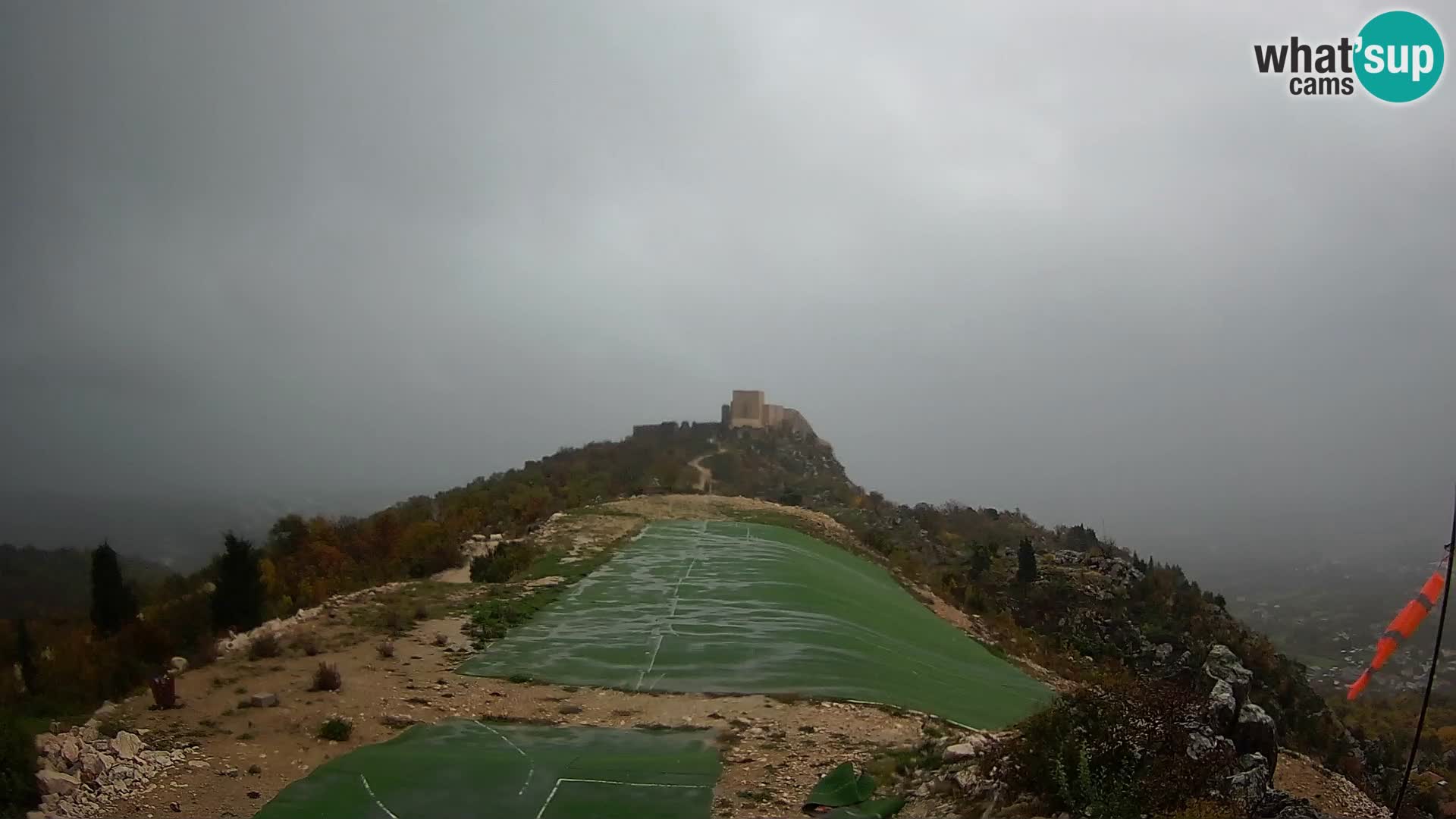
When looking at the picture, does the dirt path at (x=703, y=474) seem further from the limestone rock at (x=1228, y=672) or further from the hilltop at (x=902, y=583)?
the limestone rock at (x=1228, y=672)

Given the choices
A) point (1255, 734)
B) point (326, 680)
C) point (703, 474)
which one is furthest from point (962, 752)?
A: point (703, 474)

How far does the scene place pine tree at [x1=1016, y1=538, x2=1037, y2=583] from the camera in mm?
27969

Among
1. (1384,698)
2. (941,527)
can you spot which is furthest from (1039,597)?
(941,527)

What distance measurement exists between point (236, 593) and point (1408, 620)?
45.3ft

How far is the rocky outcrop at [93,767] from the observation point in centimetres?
615

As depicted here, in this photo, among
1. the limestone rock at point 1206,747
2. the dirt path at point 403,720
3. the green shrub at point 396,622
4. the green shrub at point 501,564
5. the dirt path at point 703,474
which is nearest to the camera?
the limestone rock at point 1206,747

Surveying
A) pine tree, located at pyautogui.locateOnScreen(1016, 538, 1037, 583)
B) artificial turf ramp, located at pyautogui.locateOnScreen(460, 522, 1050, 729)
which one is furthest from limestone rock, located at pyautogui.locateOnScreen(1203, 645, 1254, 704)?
pine tree, located at pyautogui.locateOnScreen(1016, 538, 1037, 583)

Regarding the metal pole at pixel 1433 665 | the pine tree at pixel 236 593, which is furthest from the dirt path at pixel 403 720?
the metal pole at pixel 1433 665

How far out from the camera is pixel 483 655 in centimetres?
1157

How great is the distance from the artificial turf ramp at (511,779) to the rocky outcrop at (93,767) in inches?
48.4

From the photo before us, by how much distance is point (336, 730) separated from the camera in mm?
8055

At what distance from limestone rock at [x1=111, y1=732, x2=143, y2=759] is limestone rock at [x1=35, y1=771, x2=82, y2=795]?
0.65m

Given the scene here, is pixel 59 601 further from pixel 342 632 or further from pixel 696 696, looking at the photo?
pixel 696 696

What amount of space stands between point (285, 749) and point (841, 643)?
314 inches
